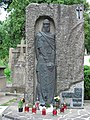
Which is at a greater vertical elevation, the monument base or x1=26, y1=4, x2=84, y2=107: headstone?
x1=26, y1=4, x2=84, y2=107: headstone

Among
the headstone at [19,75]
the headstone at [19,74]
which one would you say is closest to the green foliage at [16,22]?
the headstone at [19,74]

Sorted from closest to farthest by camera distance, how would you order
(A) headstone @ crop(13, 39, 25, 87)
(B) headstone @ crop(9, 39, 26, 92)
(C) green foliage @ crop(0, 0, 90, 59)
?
1. (B) headstone @ crop(9, 39, 26, 92)
2. (A) headstone @ crop(13, 39, 25, 87)
3. (C) green foliage @ crop(0, 0, 90, 59)

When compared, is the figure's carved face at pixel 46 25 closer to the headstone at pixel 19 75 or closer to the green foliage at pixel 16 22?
the headstone at pixel 19 75

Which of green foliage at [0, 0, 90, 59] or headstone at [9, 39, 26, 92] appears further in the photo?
green foliage at [0, 0, 90, 59]

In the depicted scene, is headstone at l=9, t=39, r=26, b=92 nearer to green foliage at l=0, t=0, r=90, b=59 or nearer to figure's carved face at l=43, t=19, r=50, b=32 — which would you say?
green foliage at l=0, t=0, r=90, b=59

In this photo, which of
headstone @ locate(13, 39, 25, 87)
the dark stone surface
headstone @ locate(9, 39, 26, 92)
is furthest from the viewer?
headstone @ locate(13, 39, 25, 87)

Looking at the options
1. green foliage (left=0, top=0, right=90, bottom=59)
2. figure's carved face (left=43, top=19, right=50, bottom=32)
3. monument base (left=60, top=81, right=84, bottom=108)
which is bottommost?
monument base (left=60, top=81, right=84, bottom=108)

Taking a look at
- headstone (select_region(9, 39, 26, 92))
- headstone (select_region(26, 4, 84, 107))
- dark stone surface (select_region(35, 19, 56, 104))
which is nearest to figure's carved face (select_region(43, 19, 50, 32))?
dark stone surface (select_region(35, 19, 56, 104))

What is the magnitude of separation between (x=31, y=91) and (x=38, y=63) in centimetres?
95

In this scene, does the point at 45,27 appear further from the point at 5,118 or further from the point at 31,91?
the point at 5,118

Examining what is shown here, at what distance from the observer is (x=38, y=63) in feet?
28.6

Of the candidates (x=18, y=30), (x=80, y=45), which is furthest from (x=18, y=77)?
(x=80, y=45)

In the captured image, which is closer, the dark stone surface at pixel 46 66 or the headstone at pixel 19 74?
the dark stone surface at pixel 46 66

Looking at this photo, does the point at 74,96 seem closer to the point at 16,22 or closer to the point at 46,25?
the point at 46,25
